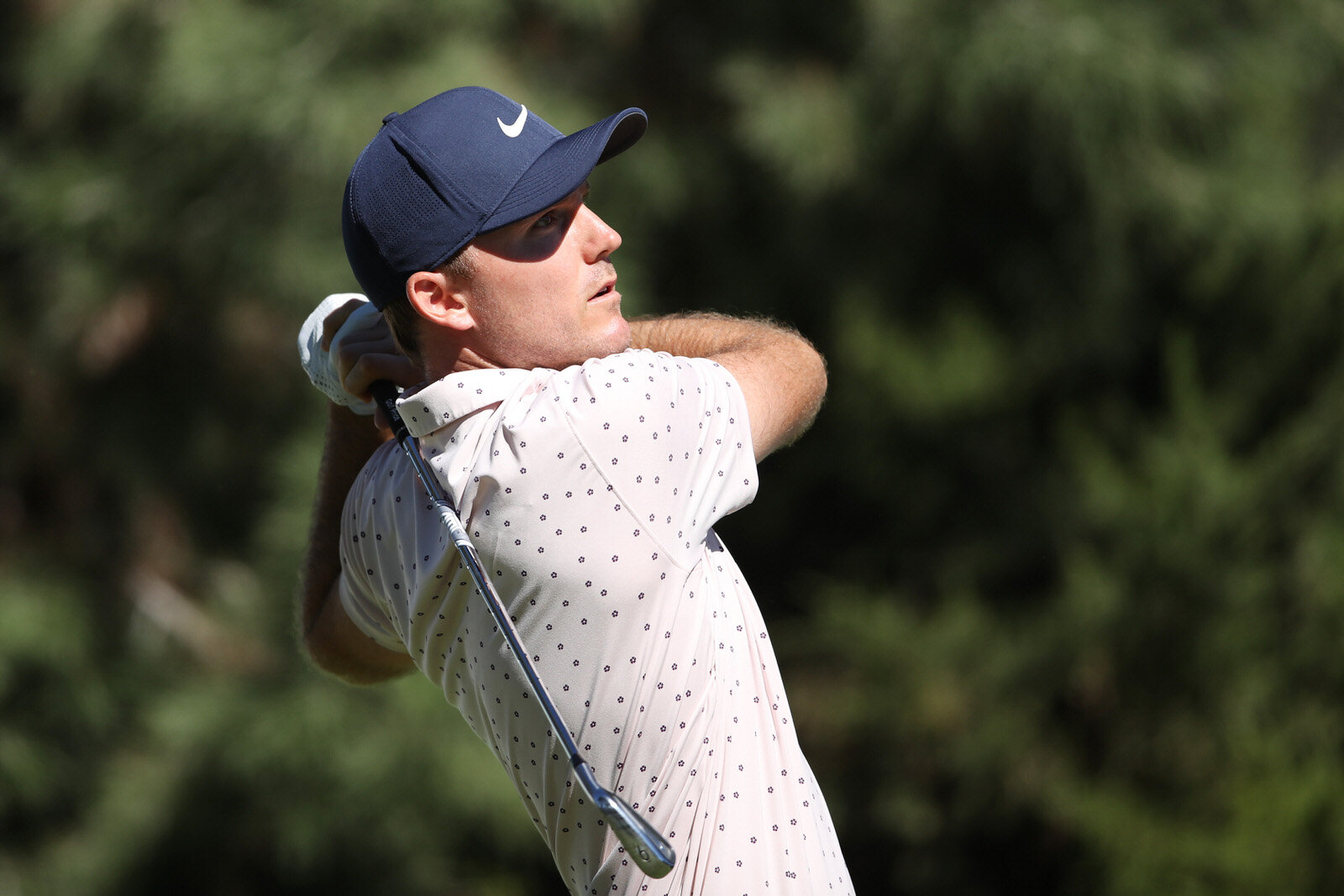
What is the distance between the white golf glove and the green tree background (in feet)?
7.55

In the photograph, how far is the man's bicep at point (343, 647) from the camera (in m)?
1.28

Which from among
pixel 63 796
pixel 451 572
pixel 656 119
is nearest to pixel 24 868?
pixel 63 796

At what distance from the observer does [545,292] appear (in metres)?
1.06

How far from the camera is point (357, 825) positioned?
3.88 meters

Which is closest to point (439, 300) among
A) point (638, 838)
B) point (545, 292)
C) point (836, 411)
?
point (545, 292)

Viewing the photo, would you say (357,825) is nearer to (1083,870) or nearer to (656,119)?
(1083,870)

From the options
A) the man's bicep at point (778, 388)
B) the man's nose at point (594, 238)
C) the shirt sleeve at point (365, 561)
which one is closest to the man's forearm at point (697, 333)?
the man's bicep at point (778, 388)

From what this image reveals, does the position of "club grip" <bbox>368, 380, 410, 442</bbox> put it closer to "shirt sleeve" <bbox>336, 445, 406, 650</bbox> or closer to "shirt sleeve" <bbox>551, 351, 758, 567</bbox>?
"shirt sleeve" <bbox>336, 445, 406, 650</bbox>

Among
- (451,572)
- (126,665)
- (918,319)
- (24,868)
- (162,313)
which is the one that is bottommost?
(24,868)

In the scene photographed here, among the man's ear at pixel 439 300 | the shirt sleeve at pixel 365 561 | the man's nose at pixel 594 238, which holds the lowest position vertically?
the shirt sleeve at pixel 365 561

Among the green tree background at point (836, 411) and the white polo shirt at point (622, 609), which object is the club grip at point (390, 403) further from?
the green tree background at point (836, 411)

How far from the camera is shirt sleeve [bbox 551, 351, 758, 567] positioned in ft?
3.15

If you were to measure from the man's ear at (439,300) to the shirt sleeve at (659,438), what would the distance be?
0.13 metres

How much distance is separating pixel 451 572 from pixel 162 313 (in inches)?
138
